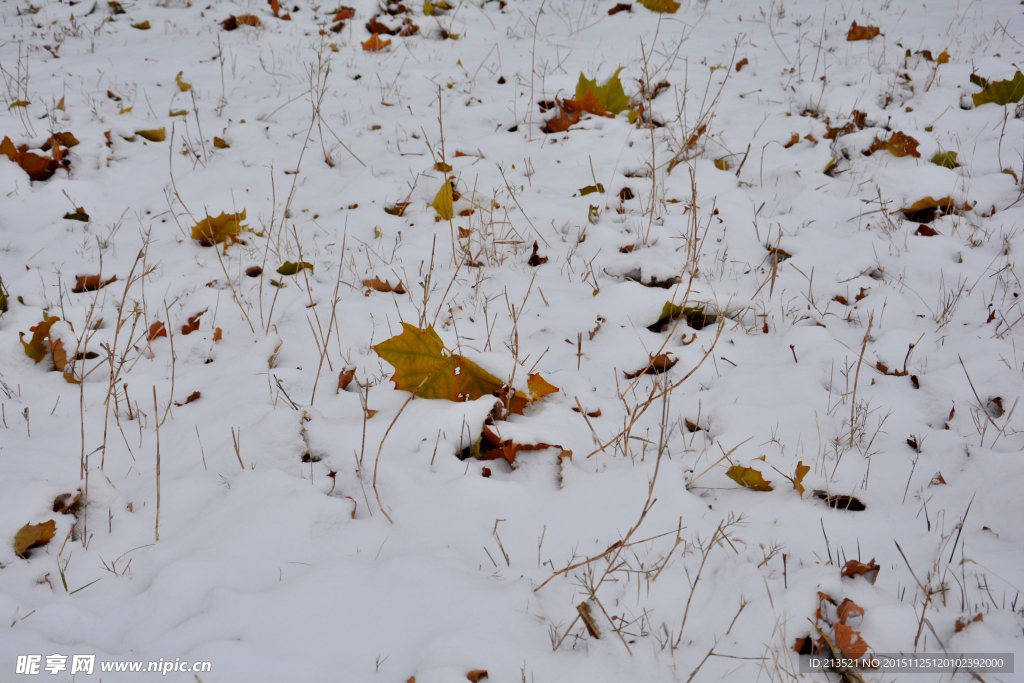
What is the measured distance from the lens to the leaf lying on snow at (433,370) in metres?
1.77

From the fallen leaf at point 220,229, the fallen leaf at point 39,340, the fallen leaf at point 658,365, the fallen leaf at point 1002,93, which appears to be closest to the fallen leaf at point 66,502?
the fallen leaf at point 39,340

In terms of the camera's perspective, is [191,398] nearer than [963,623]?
No

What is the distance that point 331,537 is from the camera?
1445mm

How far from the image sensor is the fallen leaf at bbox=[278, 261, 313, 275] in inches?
102

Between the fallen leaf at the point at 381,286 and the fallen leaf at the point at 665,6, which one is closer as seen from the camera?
the fallen leaf at the point at 381,286

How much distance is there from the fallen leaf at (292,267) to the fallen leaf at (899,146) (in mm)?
3093

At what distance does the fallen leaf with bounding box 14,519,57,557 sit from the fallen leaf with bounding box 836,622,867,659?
1.77 meters

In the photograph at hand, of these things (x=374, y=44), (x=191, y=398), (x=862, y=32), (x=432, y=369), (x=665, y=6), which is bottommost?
(x=191, y=398)

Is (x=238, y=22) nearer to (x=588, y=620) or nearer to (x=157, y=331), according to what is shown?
(x=157, y=331)

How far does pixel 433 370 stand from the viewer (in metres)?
1.82

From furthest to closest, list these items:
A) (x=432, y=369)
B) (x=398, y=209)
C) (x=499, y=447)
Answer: (x=398, y=209) < (x=432, y=369) < (x=499, y=447)

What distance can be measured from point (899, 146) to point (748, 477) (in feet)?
8.48

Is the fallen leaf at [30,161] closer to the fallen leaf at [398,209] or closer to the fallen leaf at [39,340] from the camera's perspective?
the fallen leaf at [39,340]

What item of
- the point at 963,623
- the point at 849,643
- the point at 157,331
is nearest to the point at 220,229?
the point at 157,331
